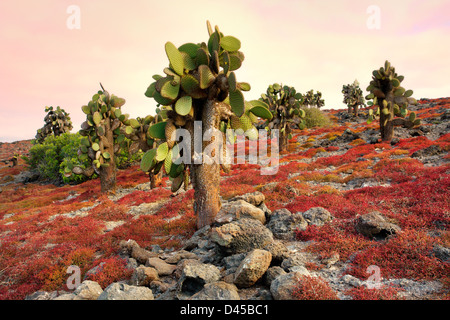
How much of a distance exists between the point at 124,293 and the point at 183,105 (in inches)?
183

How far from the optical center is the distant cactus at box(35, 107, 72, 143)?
40.5m

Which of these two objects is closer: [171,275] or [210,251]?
[171,275]

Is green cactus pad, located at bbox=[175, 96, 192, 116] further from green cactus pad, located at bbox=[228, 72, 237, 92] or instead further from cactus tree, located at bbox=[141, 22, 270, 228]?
green cactus pad, located at bbox=[228, 72, 237, 92]

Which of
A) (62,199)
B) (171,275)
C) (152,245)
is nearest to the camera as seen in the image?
(171,275)

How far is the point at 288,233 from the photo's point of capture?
637 centimetres

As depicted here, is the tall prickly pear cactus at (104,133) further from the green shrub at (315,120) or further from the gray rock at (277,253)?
the green shrub at (315,120)

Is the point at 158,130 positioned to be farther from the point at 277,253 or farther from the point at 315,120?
the point at 315,120

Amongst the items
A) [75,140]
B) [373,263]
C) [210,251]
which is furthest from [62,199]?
[373,263]

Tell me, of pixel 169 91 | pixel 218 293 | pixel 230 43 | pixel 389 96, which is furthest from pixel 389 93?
pixel 218 293

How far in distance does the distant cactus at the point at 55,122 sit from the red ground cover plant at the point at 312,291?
156ft

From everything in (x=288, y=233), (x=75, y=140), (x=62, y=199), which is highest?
(x=75, y=140)

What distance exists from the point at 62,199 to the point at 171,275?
17.8 meters

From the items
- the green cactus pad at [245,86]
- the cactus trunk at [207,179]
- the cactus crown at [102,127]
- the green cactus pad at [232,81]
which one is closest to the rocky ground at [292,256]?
the cactus trunk at [207,179]
